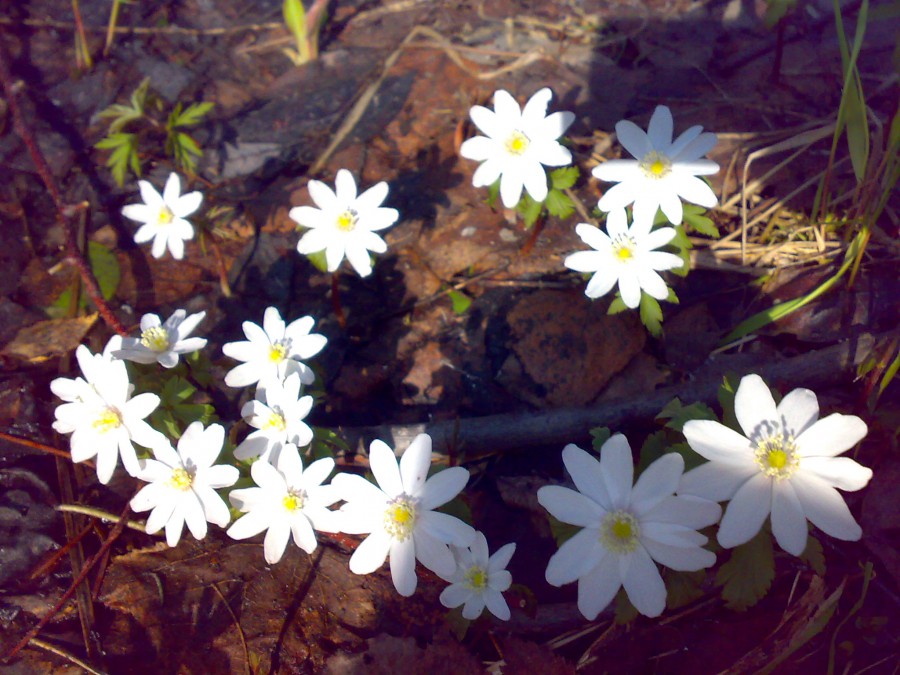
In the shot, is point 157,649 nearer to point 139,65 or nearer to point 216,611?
point 216,611

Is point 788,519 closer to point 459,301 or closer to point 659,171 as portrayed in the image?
point 659,171

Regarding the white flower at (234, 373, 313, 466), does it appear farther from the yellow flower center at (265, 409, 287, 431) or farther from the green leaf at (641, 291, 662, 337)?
the green leaf at (641, 291, 662, 337)

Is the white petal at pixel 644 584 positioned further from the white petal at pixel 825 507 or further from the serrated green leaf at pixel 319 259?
the serrated green leaf at pixel 319 259

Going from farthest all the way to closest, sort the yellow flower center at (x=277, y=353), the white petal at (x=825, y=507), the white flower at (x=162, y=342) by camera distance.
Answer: the yellow flower center at (x=277, y=353) < the white flower at (x=162, y=342) < the white petal at (x=825, y=507)

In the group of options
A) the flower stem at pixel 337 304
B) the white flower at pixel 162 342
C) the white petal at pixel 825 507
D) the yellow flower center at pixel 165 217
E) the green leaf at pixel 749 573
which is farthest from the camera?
the yellow flower center at pixel 165 217

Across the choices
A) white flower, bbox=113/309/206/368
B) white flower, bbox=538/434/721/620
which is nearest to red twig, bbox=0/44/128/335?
white flower, bbox=113/309/206/368

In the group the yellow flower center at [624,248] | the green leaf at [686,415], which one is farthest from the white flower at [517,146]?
the green leaf at [686,415]

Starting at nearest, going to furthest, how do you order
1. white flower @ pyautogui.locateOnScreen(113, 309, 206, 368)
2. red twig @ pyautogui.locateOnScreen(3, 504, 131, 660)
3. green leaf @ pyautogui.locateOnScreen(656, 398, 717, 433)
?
1. green leaf @ pyautogui.locateOnScreen(656, 398, 717, 433)
2. red twig @ pyautogui.locateOnScreen(3, 504, 131, 660)
3. white flower @ pyautogui.locateOnScreen(113, 309, 206, 368)
